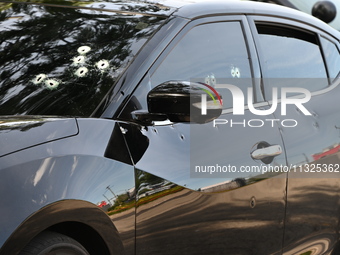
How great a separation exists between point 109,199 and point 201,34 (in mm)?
1239

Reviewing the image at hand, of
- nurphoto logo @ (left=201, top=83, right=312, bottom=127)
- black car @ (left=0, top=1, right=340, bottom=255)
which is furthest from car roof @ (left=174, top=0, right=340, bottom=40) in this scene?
nurphoto logo @ (left=201, top=83, right=312, bottom=127)

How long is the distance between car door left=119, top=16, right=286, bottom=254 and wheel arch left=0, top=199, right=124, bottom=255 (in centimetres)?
16

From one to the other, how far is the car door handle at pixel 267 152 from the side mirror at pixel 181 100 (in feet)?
1.70

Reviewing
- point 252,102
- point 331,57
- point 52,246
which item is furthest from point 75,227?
point 331,57

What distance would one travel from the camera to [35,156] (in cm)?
306

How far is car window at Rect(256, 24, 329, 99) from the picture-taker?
4.56m

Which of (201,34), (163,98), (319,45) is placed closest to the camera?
(163,98)

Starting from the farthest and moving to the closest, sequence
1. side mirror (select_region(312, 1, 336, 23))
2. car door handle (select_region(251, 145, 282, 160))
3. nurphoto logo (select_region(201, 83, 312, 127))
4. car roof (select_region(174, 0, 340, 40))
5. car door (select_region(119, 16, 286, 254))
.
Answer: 1. side mirror (select_region(312, 1, 336, 23))
2. car roof (select_region(174, 0, 340, 40))
3. car door handle (select_region(251, 145, 282, 160))
4. nurphoto logo (select_region(201, 83, 312, 127))
5. car door (select_region(119, 16, 286, 254))

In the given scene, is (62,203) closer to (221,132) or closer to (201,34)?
(221,132)

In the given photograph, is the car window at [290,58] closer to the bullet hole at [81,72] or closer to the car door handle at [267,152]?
the car door handle at [267,152]

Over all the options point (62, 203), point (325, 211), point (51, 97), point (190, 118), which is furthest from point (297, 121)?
point (62, 203)

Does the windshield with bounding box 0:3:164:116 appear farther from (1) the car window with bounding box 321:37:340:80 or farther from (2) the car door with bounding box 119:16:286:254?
(1) the car window with bounding box 321:37:340:80

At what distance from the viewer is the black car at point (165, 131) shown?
10.4 feet

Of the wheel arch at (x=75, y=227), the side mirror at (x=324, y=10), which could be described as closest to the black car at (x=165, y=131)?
the wheel arch at (x=75, y=227)
